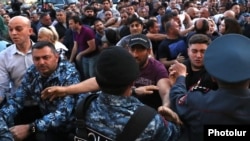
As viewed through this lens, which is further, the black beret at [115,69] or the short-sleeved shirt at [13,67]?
the short-sleeved shirt at [13,67]

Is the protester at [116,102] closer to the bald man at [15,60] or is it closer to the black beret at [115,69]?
the black beret at [115,69]

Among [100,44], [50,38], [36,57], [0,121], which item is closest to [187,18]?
[100,44]

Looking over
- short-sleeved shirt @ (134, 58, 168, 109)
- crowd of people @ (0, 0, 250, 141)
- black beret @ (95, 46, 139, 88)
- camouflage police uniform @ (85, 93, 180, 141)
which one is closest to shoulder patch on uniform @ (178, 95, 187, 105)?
crowd of people @ (0, 0, 250, 141)

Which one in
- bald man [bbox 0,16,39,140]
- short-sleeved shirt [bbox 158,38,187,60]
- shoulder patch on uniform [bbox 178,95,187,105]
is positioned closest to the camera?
shoulder patch on uniform [bbox 178,95,187,105]

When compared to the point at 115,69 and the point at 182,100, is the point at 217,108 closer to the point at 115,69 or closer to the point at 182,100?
the point at 182,100

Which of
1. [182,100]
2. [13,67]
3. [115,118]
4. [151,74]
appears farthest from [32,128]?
[182,100]

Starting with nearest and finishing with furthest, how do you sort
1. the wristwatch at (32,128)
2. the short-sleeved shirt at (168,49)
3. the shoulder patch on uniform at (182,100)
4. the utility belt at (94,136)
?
the utility belt at (94,136) < the shoulder patch on uniform at (182,100) < the wristwatch at (32,128) < the short-sleeved shirt at (168,49)

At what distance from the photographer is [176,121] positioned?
2.06m

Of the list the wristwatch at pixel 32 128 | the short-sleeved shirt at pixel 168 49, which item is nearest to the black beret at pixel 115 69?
the wristwatch at pixel 32 128

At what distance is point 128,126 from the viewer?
1.84 metres

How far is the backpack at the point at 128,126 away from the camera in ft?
6.01

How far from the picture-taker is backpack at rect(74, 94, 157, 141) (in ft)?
6.01

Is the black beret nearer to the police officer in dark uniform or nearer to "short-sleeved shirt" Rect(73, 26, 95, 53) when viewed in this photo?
the police officer in dark uniform

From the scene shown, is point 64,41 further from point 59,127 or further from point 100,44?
point 59,127
